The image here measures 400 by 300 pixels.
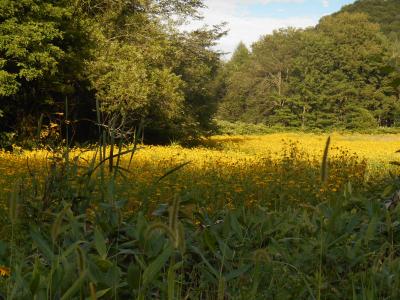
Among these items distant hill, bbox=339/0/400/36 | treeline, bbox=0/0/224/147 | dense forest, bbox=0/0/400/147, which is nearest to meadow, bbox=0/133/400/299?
dense forest, bbox=0/0/400/147

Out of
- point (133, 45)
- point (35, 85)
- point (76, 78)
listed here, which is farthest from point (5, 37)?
point (133, 45)

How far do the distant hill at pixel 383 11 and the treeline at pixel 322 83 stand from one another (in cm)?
1879

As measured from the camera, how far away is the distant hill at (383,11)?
8925 cm

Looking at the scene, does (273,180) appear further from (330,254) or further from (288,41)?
(288,41)

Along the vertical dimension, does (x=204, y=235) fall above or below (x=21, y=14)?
below

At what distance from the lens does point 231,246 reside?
228 cm

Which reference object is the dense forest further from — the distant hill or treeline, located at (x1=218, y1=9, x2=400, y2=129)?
the distant hill

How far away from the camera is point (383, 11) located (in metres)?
93.4

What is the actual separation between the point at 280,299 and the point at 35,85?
18.1 metres

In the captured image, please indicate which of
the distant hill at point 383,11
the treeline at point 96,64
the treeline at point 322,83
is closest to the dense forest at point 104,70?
the treeline at point 96,64

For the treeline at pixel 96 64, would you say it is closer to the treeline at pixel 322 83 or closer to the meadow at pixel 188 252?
the meadow at pixel 188 252

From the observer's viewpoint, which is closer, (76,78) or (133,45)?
(76,78)

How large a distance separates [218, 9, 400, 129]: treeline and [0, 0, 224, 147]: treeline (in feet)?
125

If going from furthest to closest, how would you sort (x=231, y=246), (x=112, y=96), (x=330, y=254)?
(x=112, y=96) < (x=231, y=246) < (x=330, y=254)
